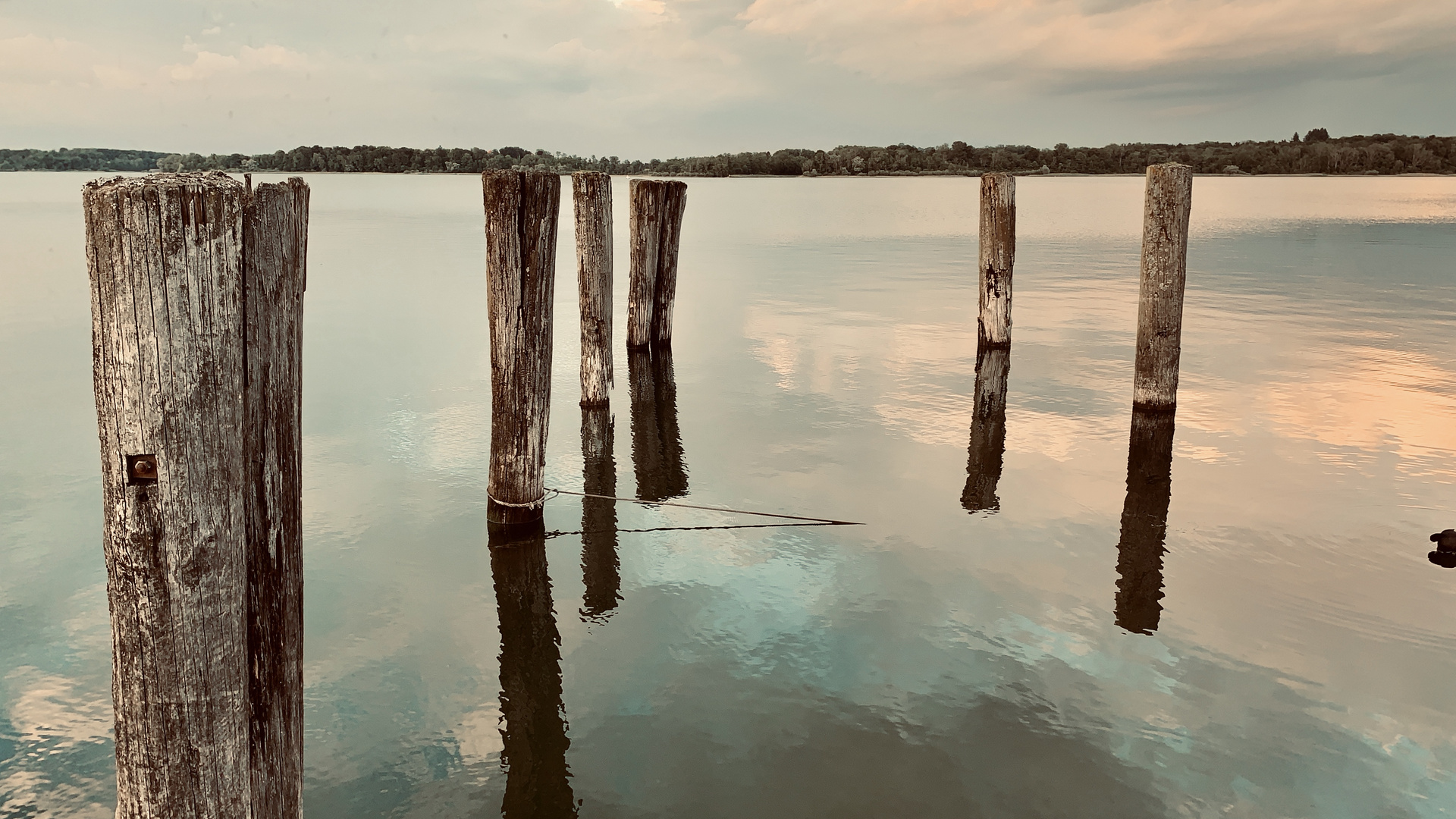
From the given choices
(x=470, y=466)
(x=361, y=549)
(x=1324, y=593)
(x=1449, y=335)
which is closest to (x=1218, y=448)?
(x=1324, y=593)

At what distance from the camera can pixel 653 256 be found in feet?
38.0

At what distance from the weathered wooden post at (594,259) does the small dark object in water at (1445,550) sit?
23.2 ft

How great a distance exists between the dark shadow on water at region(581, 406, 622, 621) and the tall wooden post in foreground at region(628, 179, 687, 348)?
2613 mm

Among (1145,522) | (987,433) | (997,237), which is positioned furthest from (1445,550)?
(997,237)

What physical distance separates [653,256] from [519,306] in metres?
5.72

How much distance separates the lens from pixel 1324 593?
5707 millimetres

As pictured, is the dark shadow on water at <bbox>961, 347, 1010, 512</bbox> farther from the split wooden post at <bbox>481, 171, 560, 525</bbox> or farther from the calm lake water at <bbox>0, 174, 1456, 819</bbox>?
the split wooden post at <bbox>481, 171, 560, 525</bbox>

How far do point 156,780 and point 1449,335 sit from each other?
17257 mm

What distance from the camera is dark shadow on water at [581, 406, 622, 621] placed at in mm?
5699

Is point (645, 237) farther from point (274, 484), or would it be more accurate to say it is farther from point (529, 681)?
point (274, 484)

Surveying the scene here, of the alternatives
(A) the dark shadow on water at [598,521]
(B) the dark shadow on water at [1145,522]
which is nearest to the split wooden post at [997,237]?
(B) the dark shadow on water at [1145,522]

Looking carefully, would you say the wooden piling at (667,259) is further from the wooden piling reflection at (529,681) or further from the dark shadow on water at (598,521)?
the wooden piling reflection at (529,681)

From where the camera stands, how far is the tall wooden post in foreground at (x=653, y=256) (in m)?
11.2

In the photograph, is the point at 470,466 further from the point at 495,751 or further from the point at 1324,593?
the point at 1324,593
